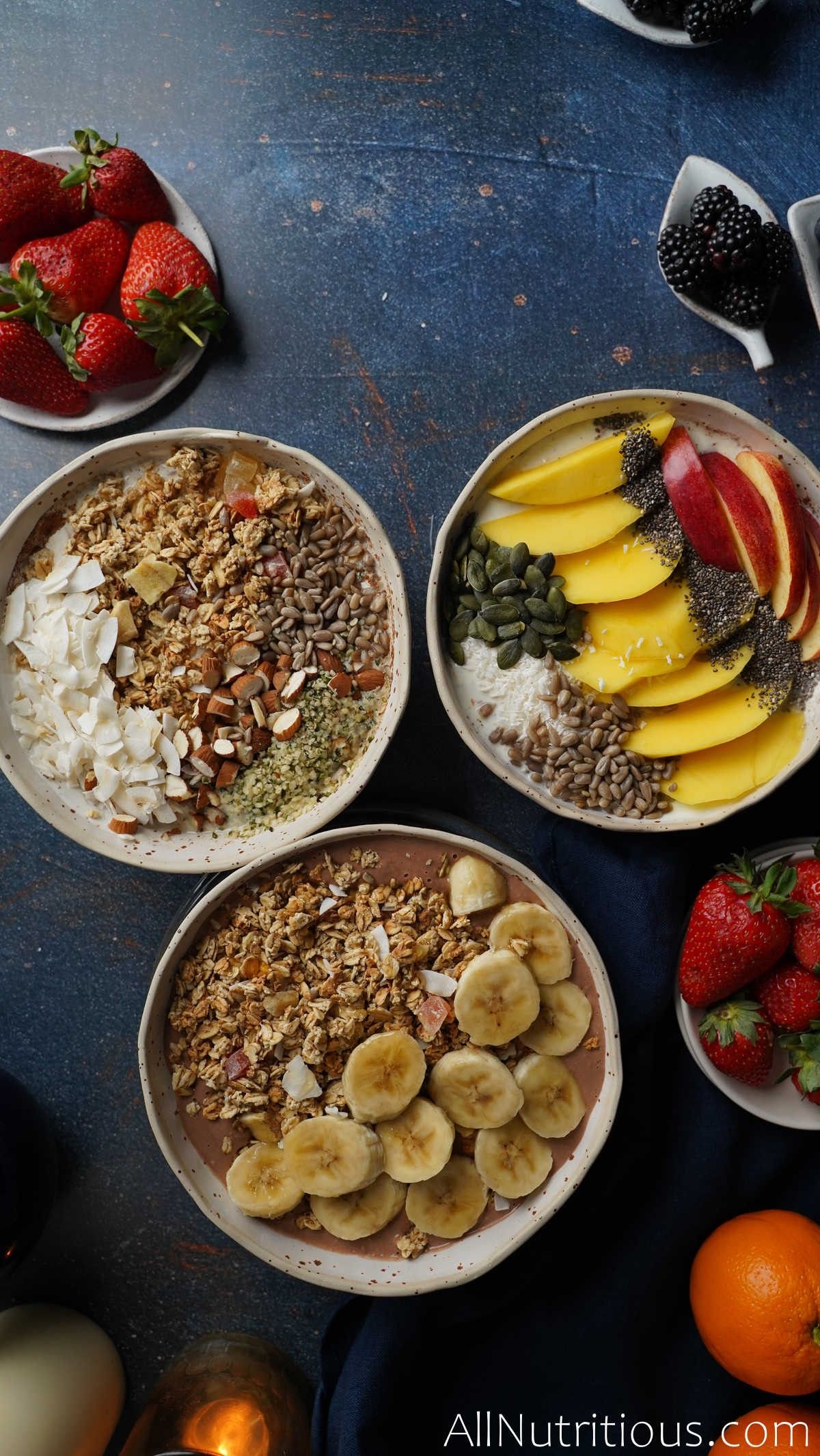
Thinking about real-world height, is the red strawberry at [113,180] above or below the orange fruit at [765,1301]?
above

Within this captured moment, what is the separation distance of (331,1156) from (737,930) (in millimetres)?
639

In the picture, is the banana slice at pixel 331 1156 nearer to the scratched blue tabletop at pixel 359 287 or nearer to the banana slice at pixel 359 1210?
the banana slice at pixel 359 1210

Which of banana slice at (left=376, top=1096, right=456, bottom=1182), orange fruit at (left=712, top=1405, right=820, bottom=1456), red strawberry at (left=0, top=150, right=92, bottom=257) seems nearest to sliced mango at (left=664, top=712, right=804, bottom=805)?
banana slice at (left=376, top=1096, right=456, bottom=1182)

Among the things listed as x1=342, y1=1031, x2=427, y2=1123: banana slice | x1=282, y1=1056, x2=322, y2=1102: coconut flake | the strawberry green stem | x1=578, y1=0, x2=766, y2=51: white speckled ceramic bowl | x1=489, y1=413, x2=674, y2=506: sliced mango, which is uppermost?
x1=578, y1=0, x2=766, y2=51: white speckled ceramic bowl

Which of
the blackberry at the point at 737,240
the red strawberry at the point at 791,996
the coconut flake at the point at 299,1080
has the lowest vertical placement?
the coconut flake at the point at 299,1080

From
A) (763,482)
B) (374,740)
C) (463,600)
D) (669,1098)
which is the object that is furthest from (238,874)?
(763,482)

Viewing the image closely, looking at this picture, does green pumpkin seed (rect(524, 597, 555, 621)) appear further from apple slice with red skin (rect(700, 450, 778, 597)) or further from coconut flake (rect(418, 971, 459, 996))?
coconut flake (rect(418, 971, 459, 996))

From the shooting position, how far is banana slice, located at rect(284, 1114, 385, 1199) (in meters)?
1.29

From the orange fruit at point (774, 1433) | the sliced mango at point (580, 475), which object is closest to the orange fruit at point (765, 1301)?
the orange fruit at point (774, 1433)

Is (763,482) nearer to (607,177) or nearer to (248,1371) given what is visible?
(607,177)

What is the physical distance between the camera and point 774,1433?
1351 mm

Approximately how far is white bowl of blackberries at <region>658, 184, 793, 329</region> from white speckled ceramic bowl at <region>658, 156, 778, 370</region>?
1 centimetres

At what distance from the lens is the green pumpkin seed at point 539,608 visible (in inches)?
52.7
